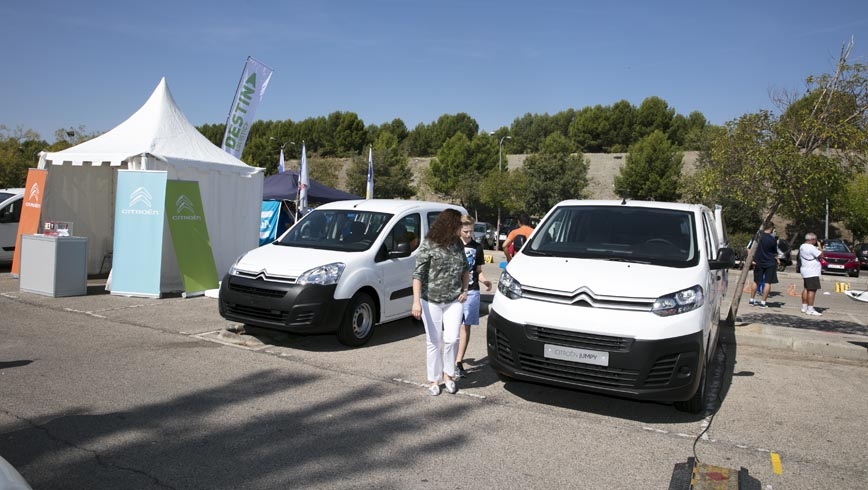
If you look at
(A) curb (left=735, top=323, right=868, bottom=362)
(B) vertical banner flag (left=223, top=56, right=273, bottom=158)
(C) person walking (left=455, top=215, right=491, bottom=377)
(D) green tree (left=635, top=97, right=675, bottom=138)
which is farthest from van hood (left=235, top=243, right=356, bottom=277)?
(D) green tree (left=635, top=97, right=675, bottom=138)

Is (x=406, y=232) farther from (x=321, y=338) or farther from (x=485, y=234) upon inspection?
Result: (x=485, y=234)

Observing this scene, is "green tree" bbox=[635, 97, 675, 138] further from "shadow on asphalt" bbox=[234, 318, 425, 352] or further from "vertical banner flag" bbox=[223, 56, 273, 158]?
"shadow on asphalt" bbox=[234, 318, 425, 352]

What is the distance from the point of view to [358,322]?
772cm

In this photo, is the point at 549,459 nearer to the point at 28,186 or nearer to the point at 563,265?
the point at 563,265

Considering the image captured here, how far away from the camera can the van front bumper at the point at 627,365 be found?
4.85m

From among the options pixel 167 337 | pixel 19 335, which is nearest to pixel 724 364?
pixel 167 337

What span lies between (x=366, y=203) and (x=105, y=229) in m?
7.81

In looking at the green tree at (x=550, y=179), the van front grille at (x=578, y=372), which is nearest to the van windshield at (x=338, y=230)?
the van front grille at (x=578, y=372)

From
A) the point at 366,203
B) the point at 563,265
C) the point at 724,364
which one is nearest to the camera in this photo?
the point at 563,265

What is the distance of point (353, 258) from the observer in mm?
7617

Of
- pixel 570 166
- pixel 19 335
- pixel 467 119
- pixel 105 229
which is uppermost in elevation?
pixel 467 119

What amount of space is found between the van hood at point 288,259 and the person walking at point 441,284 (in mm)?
2009

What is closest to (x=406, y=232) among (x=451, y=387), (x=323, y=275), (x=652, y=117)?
(x=323, y=275)

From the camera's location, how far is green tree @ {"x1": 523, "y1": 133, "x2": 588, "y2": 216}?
47.3m
